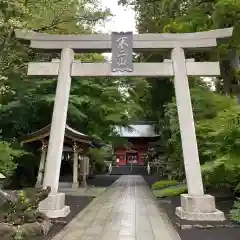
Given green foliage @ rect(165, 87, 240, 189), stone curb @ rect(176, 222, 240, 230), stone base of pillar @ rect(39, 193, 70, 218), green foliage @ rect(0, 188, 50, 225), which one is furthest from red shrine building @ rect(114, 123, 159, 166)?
green foliage @ rect(0, 188, 50, 225)

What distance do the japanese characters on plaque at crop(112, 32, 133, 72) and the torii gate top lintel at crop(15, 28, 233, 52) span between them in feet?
0.55

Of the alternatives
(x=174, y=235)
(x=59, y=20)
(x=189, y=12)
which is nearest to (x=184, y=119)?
(x=174, y=235)

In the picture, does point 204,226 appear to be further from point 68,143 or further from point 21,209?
point 68,143

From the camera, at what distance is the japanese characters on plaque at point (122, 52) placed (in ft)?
32.4

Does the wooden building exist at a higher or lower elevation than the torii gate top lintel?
lower

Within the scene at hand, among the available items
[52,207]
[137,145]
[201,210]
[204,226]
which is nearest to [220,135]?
[201,210]

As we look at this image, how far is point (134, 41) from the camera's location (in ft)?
33.2

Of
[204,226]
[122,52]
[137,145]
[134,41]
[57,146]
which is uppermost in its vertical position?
[137,145]

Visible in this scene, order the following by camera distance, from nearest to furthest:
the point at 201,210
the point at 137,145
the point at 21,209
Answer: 1. the point at 21,209
2. the point at 201,210
3. the point at 137,145

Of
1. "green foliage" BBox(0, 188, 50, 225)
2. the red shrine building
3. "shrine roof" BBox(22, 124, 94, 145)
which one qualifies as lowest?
"green foliage" BBox(0, 188, 50, 225)

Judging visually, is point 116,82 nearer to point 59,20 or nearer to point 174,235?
point 59,20

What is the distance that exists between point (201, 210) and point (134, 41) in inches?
217

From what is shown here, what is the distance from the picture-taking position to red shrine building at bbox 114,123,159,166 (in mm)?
40547

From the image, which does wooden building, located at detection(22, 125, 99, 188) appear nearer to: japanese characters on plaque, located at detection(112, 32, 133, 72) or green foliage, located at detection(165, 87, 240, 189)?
green foliage, located at detection(165, 87, 240, 189)
